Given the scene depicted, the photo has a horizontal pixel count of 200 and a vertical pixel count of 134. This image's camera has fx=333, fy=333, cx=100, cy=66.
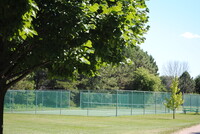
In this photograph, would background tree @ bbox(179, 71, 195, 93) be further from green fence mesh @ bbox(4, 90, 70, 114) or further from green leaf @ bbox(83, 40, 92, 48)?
green leaf @ bbox(83, 40, 92, 48)

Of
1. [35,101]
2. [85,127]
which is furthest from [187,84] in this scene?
[85,127]

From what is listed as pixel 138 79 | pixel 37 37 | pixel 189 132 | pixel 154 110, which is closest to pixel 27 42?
pixel 37 37

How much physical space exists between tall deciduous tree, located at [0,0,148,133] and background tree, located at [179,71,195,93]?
79.0 m

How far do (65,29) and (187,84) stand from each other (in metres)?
82.2

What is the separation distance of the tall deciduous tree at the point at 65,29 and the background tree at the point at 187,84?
79.0m

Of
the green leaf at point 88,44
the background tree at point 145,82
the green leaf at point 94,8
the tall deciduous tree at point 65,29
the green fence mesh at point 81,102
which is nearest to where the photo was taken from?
the tall deciduous tree at point 65,29

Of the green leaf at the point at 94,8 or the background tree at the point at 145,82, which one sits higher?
the green leaf at the point at 94,8

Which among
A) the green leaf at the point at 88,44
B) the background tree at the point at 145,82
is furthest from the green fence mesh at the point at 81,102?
the green leaf at the point at 88,44

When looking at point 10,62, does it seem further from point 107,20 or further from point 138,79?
point 138,79

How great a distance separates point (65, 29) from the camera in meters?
6.58

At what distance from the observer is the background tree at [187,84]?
8429 centimetres

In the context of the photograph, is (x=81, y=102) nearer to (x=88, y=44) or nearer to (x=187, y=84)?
(x=88, y=44)

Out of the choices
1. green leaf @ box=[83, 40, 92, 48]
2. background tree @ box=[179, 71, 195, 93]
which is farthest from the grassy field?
background tree @ box=[179, 71, 195, 93]

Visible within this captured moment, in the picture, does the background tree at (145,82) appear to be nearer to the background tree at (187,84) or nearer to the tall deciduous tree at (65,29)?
the background tree at (187,84)
